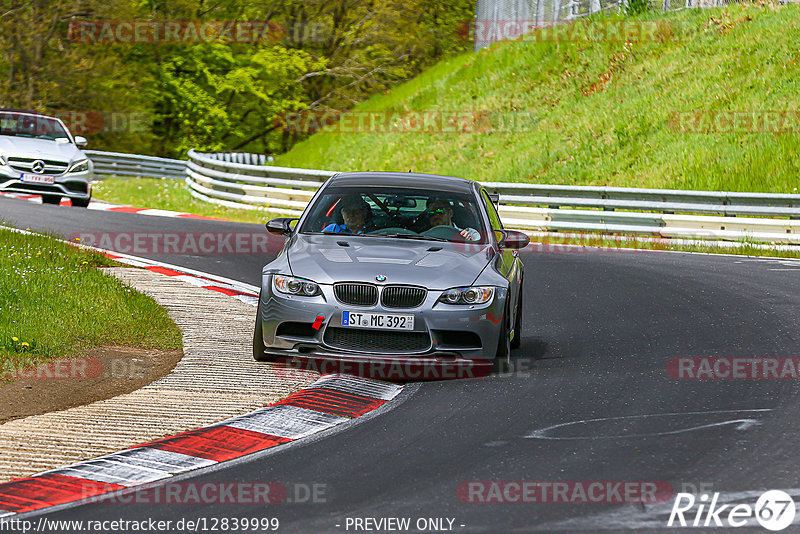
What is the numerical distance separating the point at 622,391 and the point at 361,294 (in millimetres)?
1967

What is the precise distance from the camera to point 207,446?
21.5ft

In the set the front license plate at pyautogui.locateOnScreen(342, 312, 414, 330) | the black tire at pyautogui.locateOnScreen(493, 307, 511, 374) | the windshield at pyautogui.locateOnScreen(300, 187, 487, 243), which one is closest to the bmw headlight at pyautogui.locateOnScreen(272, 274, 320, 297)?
the front license plate at pyautogui.locateOnScreen(342, 312, 414, 330)

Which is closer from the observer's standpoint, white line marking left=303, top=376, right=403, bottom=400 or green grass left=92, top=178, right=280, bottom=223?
white line marking left=303, top=376, right=403, bottom=400

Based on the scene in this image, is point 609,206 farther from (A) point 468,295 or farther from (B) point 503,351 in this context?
(A) point 468,295

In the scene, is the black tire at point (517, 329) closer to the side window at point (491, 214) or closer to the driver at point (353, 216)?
the side window at point (491, 214)

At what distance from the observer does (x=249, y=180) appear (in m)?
26.3

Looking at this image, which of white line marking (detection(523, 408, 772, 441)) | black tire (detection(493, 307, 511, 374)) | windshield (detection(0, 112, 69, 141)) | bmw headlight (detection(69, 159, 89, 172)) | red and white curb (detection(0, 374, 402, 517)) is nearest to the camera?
red and white curb (detection(0, 374, 402, 517))

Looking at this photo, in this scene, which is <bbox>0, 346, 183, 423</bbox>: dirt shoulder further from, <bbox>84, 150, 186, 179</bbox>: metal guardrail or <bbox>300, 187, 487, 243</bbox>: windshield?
<bbox>84, 150, 186, 179</bbox>: metal guardrail

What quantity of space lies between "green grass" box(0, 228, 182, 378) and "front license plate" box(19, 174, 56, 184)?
9.69m

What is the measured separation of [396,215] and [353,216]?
41cm

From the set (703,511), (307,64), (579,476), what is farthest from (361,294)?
(307,64)

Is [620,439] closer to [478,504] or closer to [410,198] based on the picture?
[478,504]

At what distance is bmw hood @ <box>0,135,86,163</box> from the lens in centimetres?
2252

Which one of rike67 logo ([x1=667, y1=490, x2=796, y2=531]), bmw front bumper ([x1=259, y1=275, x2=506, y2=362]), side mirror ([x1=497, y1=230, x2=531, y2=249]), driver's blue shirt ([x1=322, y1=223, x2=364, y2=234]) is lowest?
rike67 logo ([x1=667, y1=490, x2=796, y2=531])
